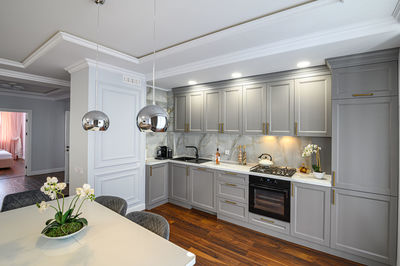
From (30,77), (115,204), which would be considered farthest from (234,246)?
(30,77)

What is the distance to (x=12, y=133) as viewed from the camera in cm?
944

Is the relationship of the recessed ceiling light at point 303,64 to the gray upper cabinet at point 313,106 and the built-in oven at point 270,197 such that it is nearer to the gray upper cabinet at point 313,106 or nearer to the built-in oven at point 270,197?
the gray upper cabinet at point 313,106

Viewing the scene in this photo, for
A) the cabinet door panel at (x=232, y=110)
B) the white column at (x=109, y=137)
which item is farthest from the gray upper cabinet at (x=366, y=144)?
the white column at (x=109, y=137)

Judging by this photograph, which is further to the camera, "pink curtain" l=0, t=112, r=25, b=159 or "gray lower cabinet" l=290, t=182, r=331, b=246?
"pink curtain" l=0, t=112, r=25, b=159

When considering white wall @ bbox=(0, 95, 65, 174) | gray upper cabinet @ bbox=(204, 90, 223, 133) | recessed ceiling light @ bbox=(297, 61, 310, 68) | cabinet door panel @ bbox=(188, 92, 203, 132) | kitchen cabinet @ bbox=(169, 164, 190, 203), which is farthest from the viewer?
white wall @ bbox=(0, 95, 65, 174)

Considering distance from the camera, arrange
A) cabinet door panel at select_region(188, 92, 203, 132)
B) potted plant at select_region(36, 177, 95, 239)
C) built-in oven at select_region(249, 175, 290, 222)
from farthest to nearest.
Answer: cabinet door panel at select_region(188, 92, 203, 132), built-in oven at select_region(249, 175, 290, 222), potted plant at select_region(36, 177, 95, 239)

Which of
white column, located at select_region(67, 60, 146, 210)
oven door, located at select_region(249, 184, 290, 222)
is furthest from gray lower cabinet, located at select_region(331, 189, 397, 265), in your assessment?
white column, located at select_region(67, 60, 146, 210)

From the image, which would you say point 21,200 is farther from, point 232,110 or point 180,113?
point 232,110

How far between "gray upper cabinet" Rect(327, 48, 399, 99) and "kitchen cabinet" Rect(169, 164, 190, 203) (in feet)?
8.86

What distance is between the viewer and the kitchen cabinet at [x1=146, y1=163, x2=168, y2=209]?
379 cm

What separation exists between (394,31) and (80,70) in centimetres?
380

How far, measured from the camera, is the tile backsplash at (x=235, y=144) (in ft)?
10.3

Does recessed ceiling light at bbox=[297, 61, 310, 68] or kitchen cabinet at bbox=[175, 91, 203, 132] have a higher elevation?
recessed ceiling light at bbox=[297, 61, 310, 68]

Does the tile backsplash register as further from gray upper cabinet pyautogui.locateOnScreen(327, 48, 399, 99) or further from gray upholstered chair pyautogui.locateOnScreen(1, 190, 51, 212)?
gray upholstered chair pyautogui.locateOnScreen(1, 190, 51, 212)
